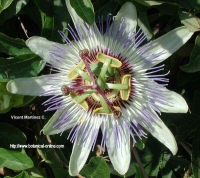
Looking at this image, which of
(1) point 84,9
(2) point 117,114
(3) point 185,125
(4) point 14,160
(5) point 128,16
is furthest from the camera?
(3) point 185,125

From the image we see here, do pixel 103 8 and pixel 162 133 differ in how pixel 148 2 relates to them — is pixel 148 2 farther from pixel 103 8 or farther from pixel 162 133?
pixel 162 133

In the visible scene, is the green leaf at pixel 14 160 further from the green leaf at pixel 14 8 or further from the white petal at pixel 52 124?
the green leaf at pixel 14 8

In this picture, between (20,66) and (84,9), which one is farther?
(20,66)

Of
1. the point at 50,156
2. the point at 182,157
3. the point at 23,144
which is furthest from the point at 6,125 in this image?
the point at 182,157

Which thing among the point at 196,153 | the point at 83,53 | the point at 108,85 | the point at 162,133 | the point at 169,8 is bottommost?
the point at 196,153

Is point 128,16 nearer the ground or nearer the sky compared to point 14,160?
nearer the sky

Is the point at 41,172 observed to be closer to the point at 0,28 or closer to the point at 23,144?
the point at 23,144

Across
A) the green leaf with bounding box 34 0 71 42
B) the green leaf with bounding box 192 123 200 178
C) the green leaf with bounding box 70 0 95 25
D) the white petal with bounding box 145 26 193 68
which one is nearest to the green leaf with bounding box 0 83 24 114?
the green leaf with bounding box 34 0 71 42

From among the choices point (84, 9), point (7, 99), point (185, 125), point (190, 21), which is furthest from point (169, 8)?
point (7, 99)
